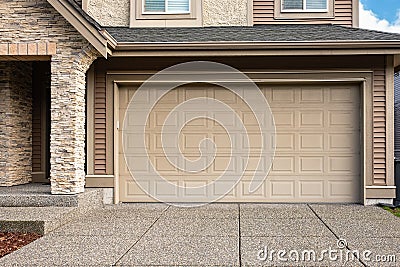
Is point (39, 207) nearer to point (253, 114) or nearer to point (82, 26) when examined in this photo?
point (82, 26)

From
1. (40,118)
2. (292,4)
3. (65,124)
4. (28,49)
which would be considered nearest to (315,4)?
(292,4)

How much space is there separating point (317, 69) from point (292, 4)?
72.8 inches

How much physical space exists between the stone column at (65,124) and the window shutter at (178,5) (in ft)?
8.94

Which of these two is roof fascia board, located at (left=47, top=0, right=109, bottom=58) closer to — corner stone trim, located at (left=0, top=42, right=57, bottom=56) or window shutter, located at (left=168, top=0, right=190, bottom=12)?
corner stone trim, located at (left=0, top=42, right=57, bottom=56)

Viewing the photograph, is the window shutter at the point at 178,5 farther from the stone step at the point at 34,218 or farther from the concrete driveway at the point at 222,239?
the stone step at the point at 34,218

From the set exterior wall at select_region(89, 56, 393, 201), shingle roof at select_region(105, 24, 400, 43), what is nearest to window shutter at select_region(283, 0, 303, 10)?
shingle roof at select_region(105, 24, 400, 43)

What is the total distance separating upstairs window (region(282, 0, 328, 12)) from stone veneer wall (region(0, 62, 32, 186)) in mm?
5438

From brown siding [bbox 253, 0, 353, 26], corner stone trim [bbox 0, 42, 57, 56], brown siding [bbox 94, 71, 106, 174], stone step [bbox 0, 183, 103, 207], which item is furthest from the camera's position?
brown siding [bbox 253, 0, 353, 26]

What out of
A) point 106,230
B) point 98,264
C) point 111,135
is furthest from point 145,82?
point 98,264

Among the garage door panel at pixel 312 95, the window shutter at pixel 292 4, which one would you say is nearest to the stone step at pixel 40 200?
the garage door panel at pixel 312 95

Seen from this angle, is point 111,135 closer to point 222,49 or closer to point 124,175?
point 124,175

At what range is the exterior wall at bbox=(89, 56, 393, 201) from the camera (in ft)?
32.1

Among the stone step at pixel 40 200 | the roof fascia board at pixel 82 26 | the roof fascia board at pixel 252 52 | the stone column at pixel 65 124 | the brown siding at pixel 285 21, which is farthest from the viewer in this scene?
the brown siding at pixel 285 21

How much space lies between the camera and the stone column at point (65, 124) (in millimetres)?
8711
